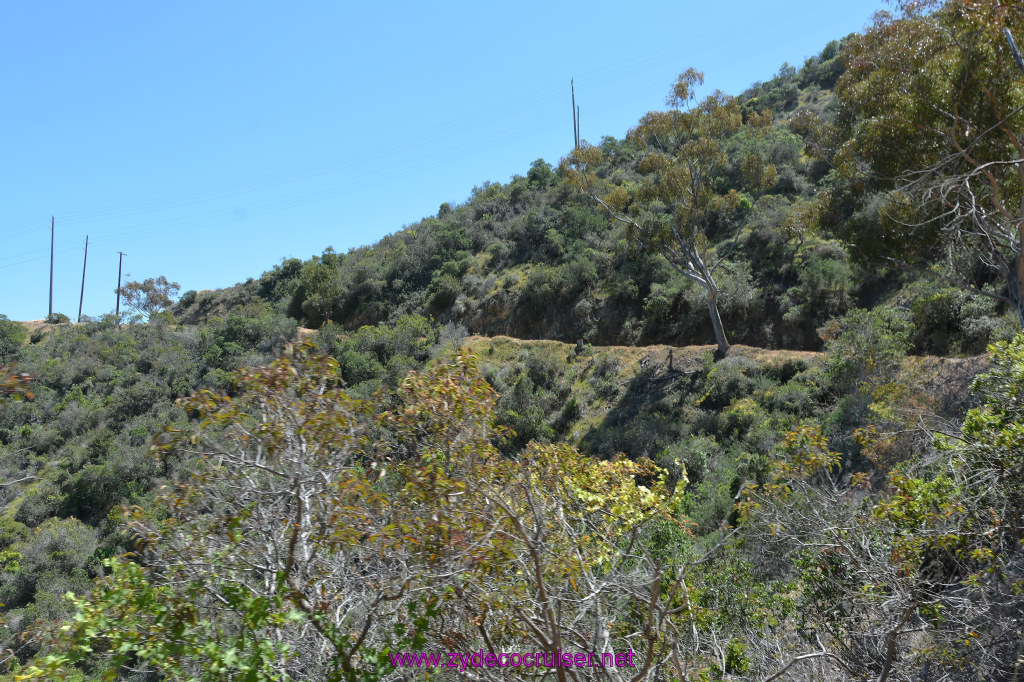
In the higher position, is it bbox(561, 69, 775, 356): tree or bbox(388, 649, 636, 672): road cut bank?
bbox(561, 69, 775, 356): tree

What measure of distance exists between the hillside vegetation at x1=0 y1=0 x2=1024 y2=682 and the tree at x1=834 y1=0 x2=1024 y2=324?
0.07 m

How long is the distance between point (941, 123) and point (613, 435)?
1055cm

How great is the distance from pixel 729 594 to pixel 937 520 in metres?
3.38

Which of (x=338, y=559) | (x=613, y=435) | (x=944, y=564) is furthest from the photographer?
(x=613, y=435)

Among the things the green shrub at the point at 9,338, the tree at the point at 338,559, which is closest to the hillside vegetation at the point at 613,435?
the tree at the point at 338,559

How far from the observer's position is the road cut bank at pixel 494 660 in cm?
320

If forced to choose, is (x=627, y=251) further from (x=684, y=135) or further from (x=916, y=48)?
(x=916, y=48)

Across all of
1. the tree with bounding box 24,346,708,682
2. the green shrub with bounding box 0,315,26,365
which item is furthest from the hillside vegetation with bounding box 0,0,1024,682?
the green shrub with bounding box 0,315,26,365

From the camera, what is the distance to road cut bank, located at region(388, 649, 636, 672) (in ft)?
10.5

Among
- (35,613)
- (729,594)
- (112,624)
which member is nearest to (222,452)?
(112,624)

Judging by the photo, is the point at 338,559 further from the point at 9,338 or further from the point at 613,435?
the point at 9,338

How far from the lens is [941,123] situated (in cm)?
1030

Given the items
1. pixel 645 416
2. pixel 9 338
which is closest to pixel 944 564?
pixel 645 416

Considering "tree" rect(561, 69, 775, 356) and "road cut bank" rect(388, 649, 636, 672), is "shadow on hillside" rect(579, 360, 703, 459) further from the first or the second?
"road cut bank" rect(388, 649, 636, 672)
